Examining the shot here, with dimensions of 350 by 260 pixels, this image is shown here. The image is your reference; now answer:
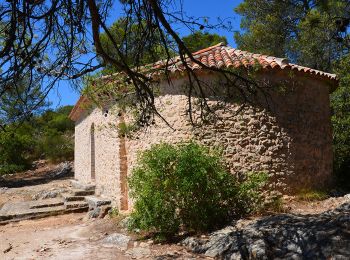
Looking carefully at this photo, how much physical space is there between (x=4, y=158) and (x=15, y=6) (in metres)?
25.7

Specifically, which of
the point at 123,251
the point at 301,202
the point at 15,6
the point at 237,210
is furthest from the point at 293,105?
the point at 15,6

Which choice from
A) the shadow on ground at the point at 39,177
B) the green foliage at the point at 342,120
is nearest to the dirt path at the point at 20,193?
the shadow on ground at the point at 39,177

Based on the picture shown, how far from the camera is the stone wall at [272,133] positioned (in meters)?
9.59

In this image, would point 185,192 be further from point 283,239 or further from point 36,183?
point 36,183

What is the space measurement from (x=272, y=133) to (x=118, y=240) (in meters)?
4.43

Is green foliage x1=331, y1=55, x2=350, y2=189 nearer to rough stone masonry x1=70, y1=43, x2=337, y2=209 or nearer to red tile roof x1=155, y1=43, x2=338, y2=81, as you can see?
rough stone masonry x1=70, y1=43, x2=337, y2=209

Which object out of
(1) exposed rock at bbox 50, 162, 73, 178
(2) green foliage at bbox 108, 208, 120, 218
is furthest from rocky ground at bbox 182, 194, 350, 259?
(1) exposed rock at bbox 50, 162, 73, 178

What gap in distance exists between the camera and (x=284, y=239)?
698 cm

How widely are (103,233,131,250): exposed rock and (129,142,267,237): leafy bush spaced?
388 millimetres

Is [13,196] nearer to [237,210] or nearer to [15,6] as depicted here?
[237,210]

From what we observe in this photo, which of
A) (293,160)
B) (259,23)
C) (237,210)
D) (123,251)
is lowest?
(123,251)

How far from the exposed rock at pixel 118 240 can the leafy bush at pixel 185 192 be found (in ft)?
1.27

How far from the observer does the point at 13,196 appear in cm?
1750

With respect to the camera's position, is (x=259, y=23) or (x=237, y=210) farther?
(x=259, y=23)
